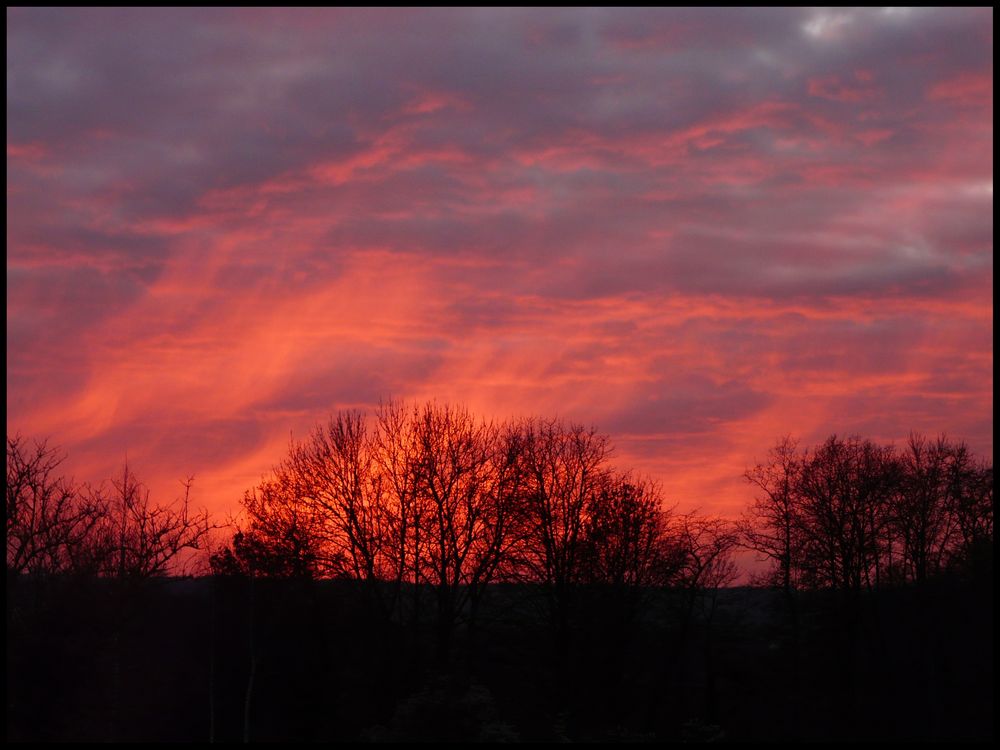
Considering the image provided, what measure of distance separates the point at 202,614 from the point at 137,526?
7240 mm

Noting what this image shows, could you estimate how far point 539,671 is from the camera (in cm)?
6481

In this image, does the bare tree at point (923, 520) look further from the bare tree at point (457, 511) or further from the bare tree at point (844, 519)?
the bare tree at point (457, 511)

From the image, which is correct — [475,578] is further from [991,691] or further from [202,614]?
[991,691]

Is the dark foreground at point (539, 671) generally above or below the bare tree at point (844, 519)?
below

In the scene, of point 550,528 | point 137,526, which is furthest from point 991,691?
point 137,526

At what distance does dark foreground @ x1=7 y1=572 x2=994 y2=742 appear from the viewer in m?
59.2

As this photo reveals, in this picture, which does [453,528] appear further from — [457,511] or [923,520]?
[923,520]

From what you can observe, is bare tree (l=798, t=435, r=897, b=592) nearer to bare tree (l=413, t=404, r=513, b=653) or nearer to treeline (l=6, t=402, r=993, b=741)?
treeline (l=6, t=402, r=993, b=741)

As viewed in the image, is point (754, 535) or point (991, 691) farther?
point (754, 535)

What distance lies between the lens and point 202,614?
67000 mm

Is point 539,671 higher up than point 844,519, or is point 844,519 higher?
point 844,519

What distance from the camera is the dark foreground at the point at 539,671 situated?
59.2 metres

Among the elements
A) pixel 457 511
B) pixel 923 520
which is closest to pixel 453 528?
pixel 457 511

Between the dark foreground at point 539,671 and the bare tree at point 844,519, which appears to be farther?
the bare tree at point 844,519
